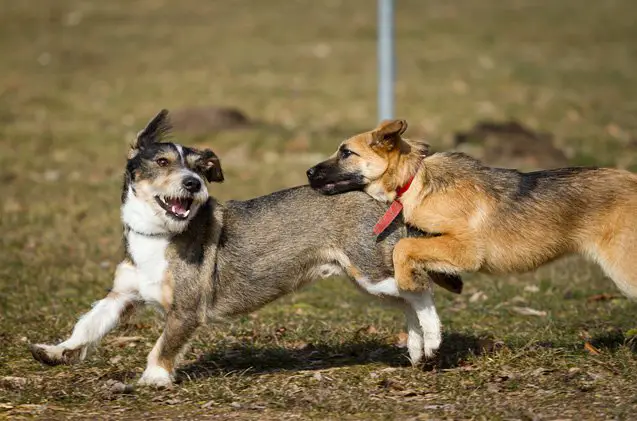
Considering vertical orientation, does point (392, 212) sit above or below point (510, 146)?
above

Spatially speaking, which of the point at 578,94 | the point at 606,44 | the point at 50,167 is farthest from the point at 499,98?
the point at 50,167

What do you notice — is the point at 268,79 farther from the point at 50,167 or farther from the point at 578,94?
the point at 50,167

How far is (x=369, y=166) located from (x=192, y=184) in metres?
1.26

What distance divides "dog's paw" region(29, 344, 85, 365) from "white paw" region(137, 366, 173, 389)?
482 mm

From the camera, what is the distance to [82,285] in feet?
32.6

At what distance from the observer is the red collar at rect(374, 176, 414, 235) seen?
693 centimetres

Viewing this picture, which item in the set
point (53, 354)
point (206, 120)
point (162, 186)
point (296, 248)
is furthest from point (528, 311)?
point (206, 120)

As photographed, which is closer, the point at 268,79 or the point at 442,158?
the point at 442,158

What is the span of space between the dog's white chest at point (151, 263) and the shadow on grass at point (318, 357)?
2.15ft

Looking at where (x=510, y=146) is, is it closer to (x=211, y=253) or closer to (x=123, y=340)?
(x=123, y=340)

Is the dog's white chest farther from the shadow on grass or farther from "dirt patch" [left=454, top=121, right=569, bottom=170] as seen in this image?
"dirt patch" [left=454, top=121, right=569, bottom=170]

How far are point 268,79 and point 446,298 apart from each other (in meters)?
14.3

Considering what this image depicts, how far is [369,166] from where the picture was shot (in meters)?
7.13

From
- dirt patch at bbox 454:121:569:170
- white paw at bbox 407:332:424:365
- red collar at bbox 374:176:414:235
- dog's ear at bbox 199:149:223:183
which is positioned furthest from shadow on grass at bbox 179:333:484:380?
dirt patch at bbox 454:121:569:170
